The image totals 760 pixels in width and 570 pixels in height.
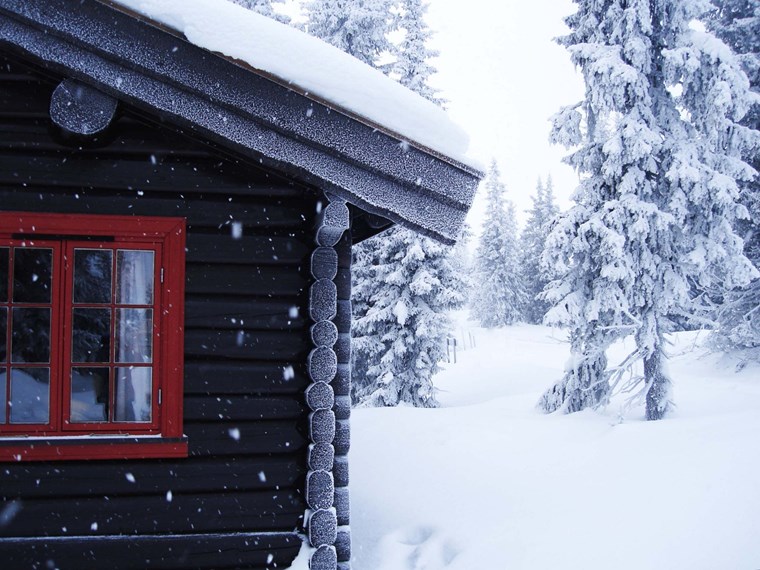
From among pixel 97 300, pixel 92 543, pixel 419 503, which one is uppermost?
pixel 97 300

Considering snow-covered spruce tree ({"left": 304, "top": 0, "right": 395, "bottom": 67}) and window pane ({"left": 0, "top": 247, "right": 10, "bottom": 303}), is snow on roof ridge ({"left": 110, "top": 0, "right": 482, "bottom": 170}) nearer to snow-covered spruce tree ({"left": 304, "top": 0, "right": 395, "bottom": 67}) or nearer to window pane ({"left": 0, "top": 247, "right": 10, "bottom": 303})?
window pane ({"left": 0, "top": 247, "right": 10, "bottom": 303})

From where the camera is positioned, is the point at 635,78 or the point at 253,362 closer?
the point at 253,362

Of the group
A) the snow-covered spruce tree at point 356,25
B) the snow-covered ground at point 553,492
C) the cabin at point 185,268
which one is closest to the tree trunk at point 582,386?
the snow-covered ground at point 553,492

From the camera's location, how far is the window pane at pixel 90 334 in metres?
3.97

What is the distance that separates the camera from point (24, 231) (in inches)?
150

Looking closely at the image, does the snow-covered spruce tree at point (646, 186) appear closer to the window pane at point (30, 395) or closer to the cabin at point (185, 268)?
the cabin at point (185, 268)

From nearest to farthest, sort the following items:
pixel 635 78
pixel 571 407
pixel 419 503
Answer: pixel 419 503, pixel 635 78, pixel 571 407

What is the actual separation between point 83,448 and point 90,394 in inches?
13.5

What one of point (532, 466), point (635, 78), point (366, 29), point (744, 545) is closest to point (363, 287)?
point (366, 29)

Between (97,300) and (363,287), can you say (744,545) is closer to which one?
(97,300)

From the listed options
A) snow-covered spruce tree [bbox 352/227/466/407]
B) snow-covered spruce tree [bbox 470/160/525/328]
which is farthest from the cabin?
snow-covered spruce tree [bbox 470/160/525/328]

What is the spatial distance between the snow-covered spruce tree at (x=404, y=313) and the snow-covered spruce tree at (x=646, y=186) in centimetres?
638

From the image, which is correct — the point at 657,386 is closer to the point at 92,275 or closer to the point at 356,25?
the point at 92,275

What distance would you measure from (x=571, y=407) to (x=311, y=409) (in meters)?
10.5
